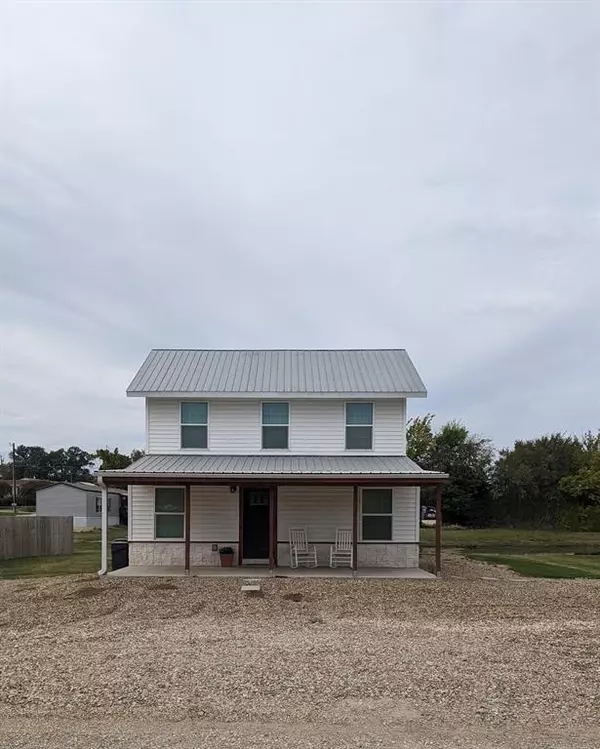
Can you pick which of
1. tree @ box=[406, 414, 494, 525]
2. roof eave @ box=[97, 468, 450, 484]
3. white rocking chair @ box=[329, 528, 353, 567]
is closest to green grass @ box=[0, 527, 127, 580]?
roof eave @ box=[97, 468, 450, 484]

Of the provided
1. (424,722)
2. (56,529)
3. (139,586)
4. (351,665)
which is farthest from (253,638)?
(56,529)

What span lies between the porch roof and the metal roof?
6.14 feet

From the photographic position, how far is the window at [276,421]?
18.9m

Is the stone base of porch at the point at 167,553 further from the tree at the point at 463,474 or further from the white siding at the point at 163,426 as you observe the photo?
the tree at the point at 463,474

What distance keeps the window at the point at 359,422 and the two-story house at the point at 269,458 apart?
28mm

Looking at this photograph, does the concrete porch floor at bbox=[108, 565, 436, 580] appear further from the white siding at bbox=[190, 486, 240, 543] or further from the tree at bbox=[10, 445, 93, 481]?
the tree at bbox=[10, 445, 93, 481]

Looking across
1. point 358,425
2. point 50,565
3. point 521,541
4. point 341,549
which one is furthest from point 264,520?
point 521,541

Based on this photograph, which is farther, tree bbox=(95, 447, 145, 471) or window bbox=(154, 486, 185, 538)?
tree bbox=(95, 447, 145, 471)

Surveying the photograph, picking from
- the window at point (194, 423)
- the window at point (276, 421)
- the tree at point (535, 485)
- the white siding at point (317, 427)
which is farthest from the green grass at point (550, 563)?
the tree at point (535, 485)

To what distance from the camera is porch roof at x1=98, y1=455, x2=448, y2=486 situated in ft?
52.6

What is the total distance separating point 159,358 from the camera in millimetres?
20906

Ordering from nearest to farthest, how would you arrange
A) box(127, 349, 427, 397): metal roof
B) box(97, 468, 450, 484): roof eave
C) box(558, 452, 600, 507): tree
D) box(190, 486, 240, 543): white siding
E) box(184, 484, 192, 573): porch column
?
1. box(97, 468, 450, 484): roof eave
2. box(184, 484, 192, 573): porch column
3. box(190, 486, 240, 543): white siding
4. box(127, 349, 427, 397): metal roof
5. box(558, 452, 600, 507): tree

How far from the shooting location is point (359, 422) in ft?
62.3

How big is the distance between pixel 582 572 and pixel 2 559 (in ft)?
57.8
